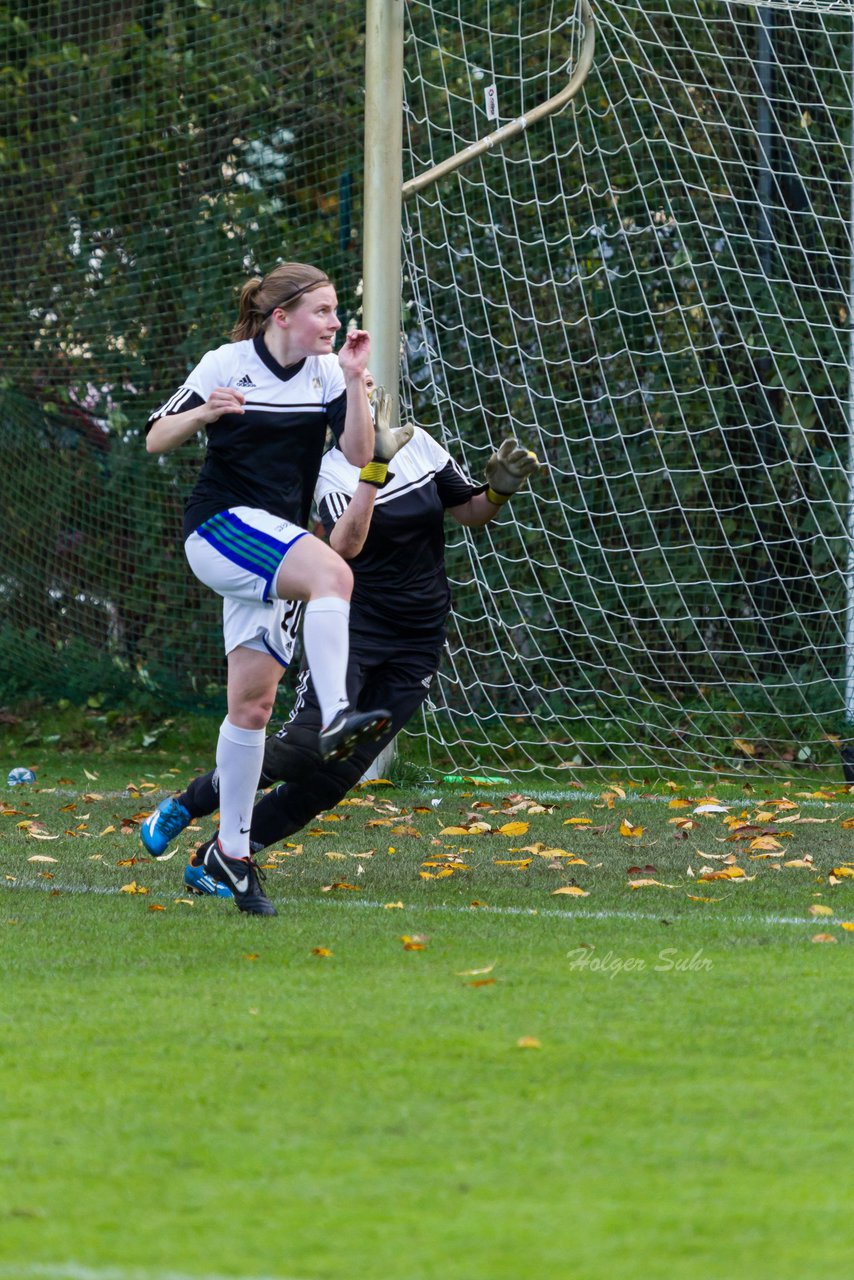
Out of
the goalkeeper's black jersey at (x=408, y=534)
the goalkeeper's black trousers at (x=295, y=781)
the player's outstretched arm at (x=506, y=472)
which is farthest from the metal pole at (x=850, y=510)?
the goalkeeper's black trousers at (x=295, y=781)

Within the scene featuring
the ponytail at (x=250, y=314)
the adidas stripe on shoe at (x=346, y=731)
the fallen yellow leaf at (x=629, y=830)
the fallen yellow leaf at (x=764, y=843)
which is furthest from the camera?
the fallen yellow leaf at (x=629, y=830)

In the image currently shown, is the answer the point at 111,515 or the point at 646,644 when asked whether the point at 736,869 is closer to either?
the point at 646,644

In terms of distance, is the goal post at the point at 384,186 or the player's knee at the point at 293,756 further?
the goal post at the point at 384,186

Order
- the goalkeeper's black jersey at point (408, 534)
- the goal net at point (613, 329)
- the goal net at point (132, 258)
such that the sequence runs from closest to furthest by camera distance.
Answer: the goalkeeper's black jersey at point (408, 534) → the goal net at point (613, 329) → the goal net at point (132, 258)

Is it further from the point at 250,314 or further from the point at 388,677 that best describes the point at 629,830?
the point at 250,314

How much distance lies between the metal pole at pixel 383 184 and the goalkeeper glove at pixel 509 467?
8.08ft

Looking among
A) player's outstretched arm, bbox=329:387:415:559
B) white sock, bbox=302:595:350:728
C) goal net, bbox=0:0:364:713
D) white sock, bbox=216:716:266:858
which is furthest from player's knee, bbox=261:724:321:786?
goal net, bbox=0:0:364:713

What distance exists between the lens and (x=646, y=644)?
10102 mm

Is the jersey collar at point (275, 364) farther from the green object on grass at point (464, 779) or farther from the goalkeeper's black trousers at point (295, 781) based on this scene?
the green object on grass at point (464, 779)

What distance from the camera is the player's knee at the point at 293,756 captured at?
5438 millimetres

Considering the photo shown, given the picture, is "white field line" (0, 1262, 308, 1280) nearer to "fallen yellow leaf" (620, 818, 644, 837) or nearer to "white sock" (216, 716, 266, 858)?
"white sock" (216, 716, 266, 858)

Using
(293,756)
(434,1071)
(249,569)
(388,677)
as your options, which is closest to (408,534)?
(388,677)

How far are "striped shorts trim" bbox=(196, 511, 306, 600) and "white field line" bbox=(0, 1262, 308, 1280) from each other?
2.82 m

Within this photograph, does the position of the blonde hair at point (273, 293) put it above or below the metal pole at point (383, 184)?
below
